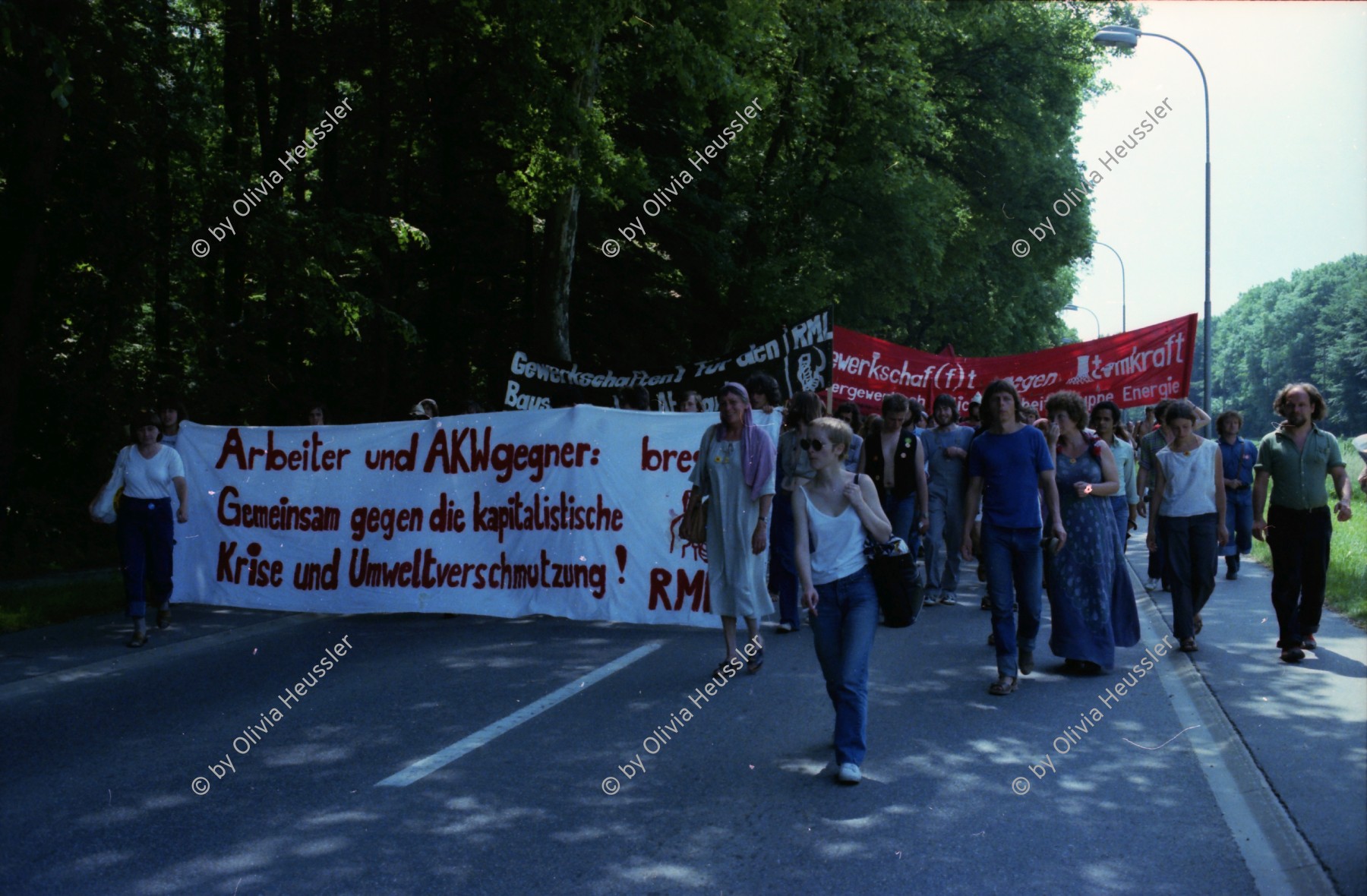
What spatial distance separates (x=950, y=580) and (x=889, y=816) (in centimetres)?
739

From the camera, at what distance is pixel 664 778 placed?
5.73 m

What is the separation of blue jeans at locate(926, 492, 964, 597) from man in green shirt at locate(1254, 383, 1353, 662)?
3677mm

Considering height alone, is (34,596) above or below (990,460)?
below

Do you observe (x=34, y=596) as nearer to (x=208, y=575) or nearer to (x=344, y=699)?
(x=208, y=575)

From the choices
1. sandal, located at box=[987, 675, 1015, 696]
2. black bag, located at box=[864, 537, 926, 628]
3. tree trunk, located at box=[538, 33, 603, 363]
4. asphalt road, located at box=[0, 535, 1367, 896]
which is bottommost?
asphalt road, located at box=[0, 535, 1367, 896]

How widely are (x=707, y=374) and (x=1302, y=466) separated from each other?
717cm

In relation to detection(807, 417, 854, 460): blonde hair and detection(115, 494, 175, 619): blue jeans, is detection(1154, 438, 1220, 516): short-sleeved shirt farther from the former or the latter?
detection(115, 494, 175, 619): blue jeans

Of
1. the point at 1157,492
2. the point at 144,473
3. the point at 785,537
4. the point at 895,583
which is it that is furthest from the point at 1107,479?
the point at 144,473

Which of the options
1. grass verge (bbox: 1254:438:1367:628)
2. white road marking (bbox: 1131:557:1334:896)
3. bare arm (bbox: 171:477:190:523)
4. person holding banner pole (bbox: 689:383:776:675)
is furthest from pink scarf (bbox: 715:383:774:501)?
bare arm (bbox: 171:477:190:523)

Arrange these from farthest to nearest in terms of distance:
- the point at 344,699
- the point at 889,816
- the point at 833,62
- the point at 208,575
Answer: the point at 833,62 < the point at 208,575 < the point at 344,699 < the point at 889,816

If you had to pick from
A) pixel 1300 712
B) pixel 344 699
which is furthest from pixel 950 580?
pixel 344 699

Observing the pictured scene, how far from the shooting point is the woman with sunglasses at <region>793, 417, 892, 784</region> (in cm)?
575

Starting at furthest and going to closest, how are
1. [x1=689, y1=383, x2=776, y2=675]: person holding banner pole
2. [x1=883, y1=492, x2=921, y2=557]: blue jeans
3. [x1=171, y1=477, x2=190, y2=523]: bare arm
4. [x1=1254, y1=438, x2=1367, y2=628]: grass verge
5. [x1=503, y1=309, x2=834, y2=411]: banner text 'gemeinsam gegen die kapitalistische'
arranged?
[x1=503, y1=309, x2=834, y2=411]: banner text 'gemeinsam gegen die kapitalistische' < [x1=883, y1=492, x2=921, y2=557]: blue jeans < [x1=1254, y1=438, x2=1367, y2=628]: grass verge < [x1=171, y1=477, x2=190, y2=523]: bare arm < [x1=689, y1=383, x2=776, y2=675]: person holding banner pole

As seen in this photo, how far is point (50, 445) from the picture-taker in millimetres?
17016
